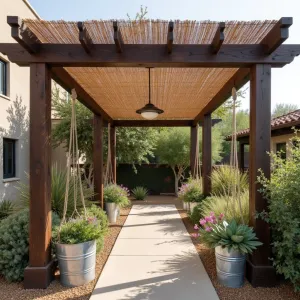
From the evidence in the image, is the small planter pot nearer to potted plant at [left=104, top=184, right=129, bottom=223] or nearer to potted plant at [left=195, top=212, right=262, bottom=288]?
potted plant at [left=104, top=184, right=129, bottom=223]

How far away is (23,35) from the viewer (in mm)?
2691

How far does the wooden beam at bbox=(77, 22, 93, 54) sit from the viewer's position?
8.69 ft

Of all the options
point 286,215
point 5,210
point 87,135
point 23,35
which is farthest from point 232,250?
point 87,135

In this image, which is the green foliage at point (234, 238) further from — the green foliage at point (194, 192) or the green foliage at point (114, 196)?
the green foliage at point (114, 196)

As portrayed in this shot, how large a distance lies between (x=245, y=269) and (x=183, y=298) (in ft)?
3.13

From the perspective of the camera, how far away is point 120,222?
609cm

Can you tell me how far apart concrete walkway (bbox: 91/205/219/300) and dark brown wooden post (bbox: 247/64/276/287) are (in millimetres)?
690

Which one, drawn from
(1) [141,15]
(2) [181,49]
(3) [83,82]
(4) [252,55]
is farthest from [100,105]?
(1) [141,15]

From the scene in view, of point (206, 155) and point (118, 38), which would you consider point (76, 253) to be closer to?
point (118, 38)

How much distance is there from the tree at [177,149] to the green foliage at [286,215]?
7868 millimetres

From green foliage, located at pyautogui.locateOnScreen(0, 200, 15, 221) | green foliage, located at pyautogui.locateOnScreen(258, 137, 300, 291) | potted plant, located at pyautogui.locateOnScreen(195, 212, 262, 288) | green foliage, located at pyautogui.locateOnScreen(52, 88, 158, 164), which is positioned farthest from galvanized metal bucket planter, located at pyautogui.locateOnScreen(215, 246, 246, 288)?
green foliage, located at pyautogui.locateOnScreen(52, 88, 158, 164)

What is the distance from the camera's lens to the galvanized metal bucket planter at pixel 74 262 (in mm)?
2932

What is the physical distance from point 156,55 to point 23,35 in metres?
1.44

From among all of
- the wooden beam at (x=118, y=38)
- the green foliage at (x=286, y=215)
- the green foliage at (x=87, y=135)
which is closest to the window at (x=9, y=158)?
the green foliage at (x=87, y=135)
